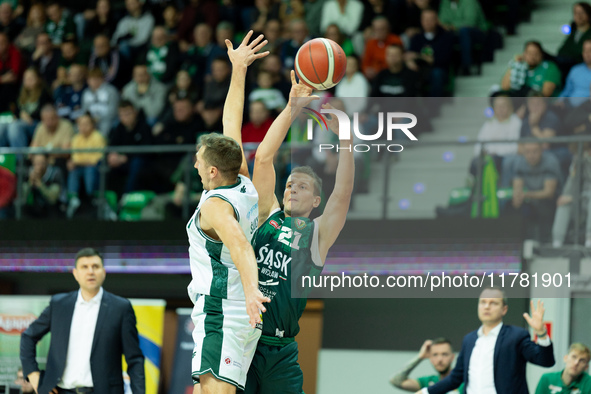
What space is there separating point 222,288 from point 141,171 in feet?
20.2

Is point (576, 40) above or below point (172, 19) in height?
below

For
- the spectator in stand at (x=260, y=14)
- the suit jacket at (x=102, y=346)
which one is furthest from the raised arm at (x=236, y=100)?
the spectator in stand at (x=260, y=14)

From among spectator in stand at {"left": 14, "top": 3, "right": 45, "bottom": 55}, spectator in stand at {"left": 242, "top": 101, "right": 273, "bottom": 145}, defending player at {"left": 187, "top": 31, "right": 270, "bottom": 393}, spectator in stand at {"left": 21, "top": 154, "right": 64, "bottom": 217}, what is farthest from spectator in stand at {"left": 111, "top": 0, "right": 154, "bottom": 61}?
defending player at {"left": 187, "top": 31, "right": 270, "bottom": 393}

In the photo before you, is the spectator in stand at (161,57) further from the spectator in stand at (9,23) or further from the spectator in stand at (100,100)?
the spectator in stand at (9,23)

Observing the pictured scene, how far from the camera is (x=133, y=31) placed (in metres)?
15.1

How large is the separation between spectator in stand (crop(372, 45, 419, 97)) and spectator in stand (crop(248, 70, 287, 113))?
3.83 feet

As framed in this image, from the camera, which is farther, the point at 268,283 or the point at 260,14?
the point at 260,14

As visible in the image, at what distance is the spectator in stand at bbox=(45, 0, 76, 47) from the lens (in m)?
15.6

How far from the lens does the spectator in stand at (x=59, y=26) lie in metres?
15.6

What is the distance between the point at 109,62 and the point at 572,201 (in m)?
8.29

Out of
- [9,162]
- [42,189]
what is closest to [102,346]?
[42,189]

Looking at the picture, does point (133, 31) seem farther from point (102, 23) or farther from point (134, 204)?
point (134, 204)

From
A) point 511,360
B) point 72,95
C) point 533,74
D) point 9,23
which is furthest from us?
point 9,23

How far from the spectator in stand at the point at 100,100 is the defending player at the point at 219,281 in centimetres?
761
